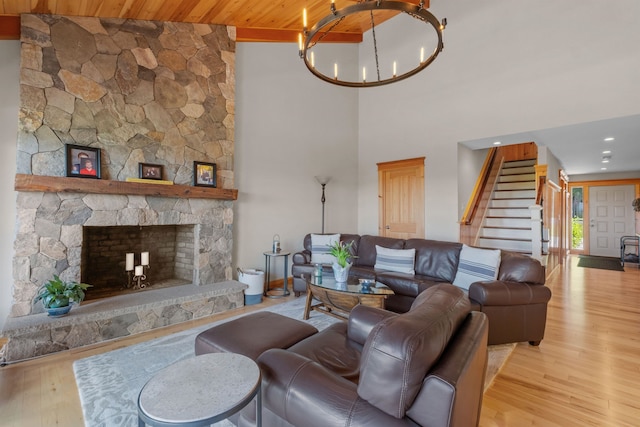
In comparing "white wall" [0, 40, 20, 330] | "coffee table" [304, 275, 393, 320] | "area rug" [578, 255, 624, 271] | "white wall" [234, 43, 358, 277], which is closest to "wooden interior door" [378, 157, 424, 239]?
"white wall" [234, 43, 358, 277]

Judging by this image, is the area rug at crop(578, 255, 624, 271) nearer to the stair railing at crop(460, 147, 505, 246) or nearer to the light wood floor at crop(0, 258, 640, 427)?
the stair railing at crop(460, 147, 505, 246)

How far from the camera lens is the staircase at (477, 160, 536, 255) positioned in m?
5.98

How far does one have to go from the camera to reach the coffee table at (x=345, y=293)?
3008mm

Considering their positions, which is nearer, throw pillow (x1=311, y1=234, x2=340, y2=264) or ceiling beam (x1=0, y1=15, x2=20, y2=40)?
ceiling beam (x1=0, y1=15, x2=20, y2=40)

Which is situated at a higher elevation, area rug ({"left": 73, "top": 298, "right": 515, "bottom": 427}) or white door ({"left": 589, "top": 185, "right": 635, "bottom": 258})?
white door ({"left": 589, "top": 185, "right": 635, "bottom": 258})

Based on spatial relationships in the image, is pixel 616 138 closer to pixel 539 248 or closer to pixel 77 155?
pixel 539 248

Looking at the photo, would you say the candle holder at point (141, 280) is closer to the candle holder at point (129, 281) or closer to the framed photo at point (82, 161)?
the candle holder at point (129, 281)

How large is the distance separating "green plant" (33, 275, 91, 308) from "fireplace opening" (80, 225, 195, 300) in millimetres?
500

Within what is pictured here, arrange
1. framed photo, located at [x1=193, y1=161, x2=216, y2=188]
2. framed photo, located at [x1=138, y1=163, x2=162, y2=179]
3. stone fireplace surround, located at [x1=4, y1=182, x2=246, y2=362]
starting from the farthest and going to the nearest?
framed photo, located at [x1=193, y1=161, x2=216, y2=188]
framed photo, located at [x1=138, y1=163, x2=162, y2=179]
stone fireplace surround, located at [x1=4, y1=182, x2=246, y2=362]

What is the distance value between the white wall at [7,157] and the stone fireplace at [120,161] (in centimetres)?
20

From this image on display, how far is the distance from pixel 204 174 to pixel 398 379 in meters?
3.58

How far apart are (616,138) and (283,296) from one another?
556 cm

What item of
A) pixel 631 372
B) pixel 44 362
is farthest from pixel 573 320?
pixel 44 362

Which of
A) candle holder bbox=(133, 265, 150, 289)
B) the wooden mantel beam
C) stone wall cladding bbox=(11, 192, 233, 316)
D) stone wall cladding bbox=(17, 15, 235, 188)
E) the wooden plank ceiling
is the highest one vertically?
the wooden plank ceiling
